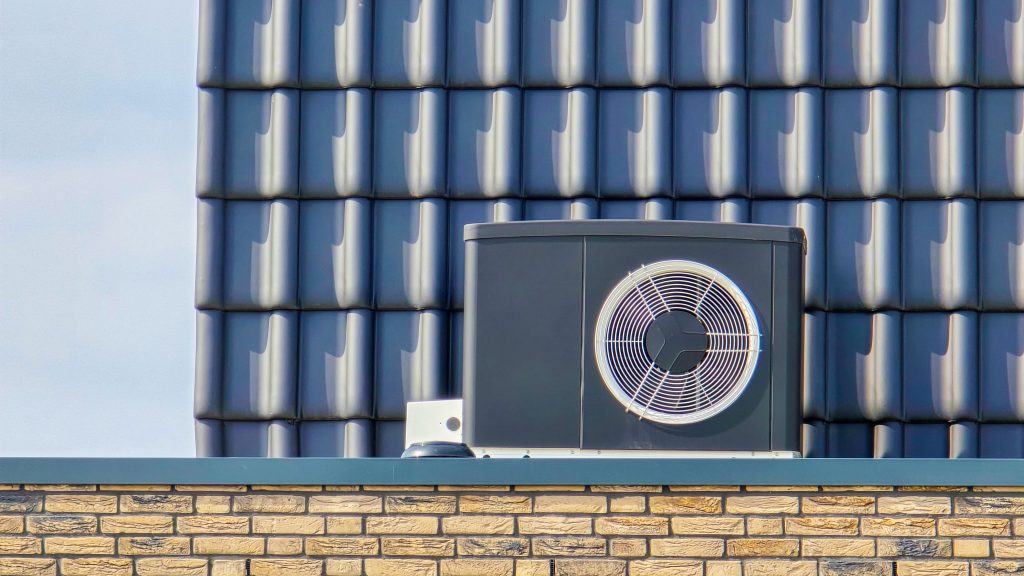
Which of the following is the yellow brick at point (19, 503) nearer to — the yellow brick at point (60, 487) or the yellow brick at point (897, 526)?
the yellow brick at point (60, 487)

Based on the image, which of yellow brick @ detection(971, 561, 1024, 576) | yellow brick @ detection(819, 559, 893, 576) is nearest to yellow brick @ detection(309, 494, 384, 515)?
yellow brick @ detection(819, 559, 893, 576)

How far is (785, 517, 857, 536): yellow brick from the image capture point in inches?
176

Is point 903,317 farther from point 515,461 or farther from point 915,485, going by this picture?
point 515,461

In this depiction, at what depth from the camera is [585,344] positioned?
189 inches

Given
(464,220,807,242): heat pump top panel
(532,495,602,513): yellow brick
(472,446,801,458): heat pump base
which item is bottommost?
(532,495,602,513): yellow brick

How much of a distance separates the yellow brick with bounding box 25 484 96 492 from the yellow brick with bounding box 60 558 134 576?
0.25m

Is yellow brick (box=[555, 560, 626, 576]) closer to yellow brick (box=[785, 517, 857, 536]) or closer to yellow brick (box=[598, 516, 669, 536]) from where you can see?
yellow brick (box=[598, 516, 669, 536])

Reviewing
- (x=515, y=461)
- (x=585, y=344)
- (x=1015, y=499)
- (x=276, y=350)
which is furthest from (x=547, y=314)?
(x=276, y=350)

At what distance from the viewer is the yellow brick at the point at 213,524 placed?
455cm

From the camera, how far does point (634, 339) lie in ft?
15.8

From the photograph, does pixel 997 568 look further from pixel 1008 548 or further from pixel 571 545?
pixel 571 545

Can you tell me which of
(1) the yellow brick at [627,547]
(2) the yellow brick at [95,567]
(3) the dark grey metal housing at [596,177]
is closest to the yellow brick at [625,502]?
(1) the yellow brick at [627,547]

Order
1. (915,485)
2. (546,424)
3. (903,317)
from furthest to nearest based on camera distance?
(903,317), (546,424), (915,485)

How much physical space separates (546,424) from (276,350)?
267 centimetres
